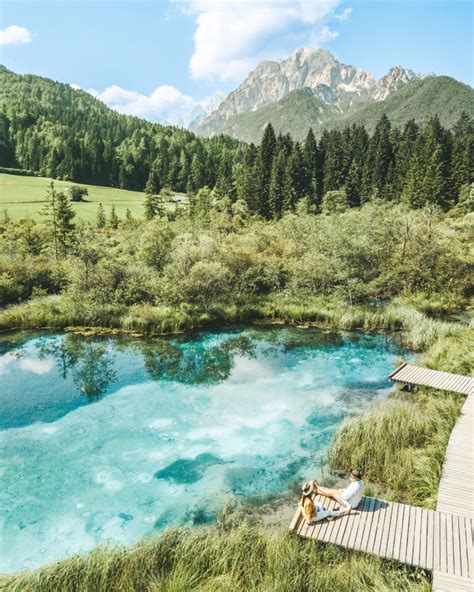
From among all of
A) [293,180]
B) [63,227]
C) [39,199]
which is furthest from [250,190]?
[63,227]

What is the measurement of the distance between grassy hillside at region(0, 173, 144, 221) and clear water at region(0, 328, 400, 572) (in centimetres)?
3879

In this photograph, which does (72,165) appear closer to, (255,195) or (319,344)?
(255,195)

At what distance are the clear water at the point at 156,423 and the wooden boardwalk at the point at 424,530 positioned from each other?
10.9 feet

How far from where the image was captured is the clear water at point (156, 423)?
11.8 metres

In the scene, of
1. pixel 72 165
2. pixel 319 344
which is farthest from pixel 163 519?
pixel 72 165

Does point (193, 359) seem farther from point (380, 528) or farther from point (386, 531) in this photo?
point (386, 531)

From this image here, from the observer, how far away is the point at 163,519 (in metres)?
11.6

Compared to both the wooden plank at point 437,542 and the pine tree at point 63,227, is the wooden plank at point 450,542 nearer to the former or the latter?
the wooden plank at point 437,542

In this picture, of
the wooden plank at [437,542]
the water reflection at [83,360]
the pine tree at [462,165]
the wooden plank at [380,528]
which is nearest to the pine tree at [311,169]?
the pine tree at [462,165]

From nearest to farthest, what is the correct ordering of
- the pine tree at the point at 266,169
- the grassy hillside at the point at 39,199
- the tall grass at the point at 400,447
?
the tall grass at the point at 400,447 < the grassy hillside at the point at 39,199 < the pine tree at the point at 266,169

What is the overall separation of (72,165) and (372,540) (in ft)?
340

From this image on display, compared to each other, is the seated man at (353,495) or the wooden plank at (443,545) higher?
the seated man at (353,495)

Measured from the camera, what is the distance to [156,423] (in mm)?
16422

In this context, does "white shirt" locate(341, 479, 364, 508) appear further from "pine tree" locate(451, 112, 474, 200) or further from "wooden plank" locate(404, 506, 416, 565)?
"pine tree" locate(451, 112, 474, 200)
